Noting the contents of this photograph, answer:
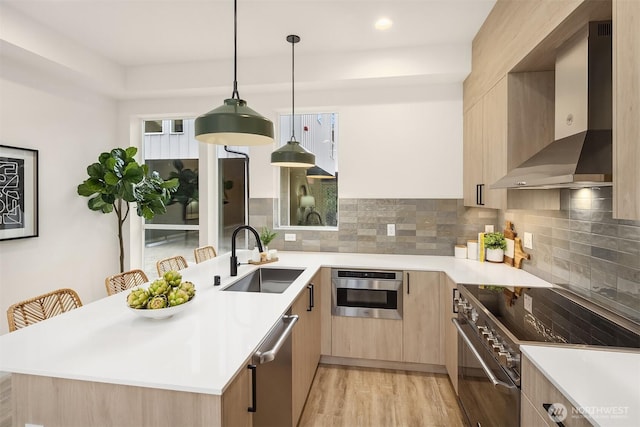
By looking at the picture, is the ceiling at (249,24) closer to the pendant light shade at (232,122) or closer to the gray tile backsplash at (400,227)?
the pendant light shade at (232,122)

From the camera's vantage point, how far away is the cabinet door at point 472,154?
9.19ft

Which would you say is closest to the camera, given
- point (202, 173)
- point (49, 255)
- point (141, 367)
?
point (141, 367)

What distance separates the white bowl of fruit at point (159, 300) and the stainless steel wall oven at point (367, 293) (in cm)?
155

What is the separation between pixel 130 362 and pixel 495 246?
285 centimetres

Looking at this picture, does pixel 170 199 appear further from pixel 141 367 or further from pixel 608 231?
pixel 608 231

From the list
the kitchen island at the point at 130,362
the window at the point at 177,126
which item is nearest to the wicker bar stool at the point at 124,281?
the kitchen island at the point at 130,362

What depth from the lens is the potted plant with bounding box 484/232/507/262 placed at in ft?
9.55

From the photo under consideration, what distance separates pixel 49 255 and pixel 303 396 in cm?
270

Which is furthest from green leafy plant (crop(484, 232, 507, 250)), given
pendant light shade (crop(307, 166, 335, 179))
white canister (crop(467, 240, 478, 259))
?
pendant light shade (crop(307, 166, 335, 179))

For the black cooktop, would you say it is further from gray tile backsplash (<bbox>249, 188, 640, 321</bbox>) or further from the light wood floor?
the light wood floor

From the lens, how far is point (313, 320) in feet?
8.38

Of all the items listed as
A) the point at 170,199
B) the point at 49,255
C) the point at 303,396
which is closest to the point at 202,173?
the point at 170,199

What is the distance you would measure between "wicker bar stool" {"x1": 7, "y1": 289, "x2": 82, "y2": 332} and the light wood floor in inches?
62.6

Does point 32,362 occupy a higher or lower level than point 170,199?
lower
